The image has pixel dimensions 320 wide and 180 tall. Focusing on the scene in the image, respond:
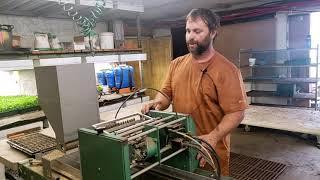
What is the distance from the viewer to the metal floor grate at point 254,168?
324cm

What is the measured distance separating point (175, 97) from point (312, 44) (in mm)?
4218

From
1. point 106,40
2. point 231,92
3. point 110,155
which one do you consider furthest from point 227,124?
point 106,40

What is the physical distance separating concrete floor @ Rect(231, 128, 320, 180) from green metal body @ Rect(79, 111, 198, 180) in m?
2.55

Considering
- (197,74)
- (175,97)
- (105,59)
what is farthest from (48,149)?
(105,59)

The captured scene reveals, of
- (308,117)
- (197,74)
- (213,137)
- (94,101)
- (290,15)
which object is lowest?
(308,117)

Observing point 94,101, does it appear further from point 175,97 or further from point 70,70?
point 175,97

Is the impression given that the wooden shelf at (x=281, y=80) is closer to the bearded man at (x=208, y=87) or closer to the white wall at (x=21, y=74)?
the bearded man at (x=208, y=87)

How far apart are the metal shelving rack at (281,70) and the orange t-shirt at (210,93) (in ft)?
11.6

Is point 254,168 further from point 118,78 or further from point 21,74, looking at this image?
point 21,74

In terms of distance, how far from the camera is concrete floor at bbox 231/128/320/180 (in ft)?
10.8

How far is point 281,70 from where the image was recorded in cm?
516

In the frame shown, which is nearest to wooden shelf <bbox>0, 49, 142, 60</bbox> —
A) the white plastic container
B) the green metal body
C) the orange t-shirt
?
the orange t-shirt

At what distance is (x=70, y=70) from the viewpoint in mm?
1524

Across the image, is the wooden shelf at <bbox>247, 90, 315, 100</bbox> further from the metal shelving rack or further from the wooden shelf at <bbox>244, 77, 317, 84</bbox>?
the wooden shelf at <bbox>244, 77, 317, 84</bbox>
